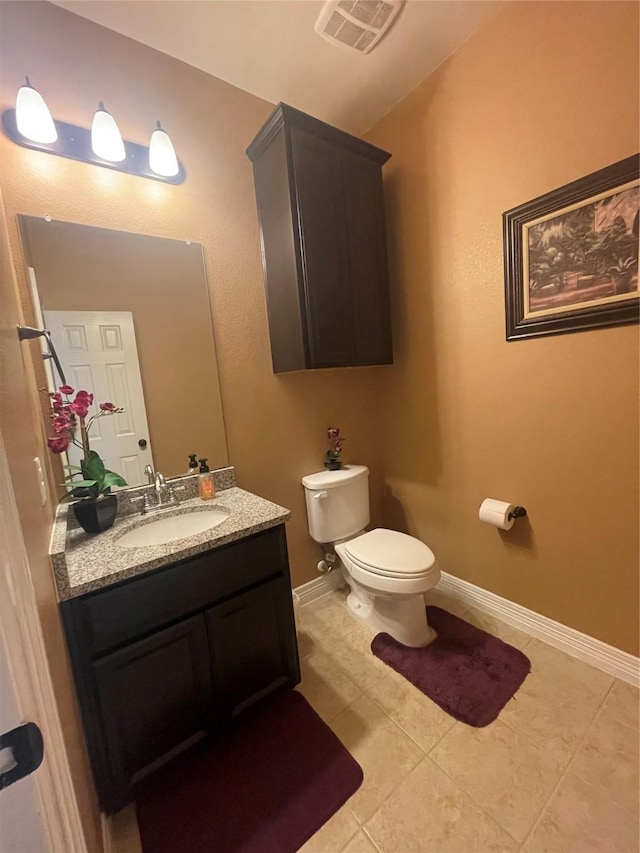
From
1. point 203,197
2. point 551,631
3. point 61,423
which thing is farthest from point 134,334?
point 551,631

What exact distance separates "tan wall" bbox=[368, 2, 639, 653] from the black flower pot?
5.21 ft

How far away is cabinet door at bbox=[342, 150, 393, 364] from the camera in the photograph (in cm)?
177

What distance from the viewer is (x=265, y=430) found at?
6.18ft

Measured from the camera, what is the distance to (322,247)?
1688 mm

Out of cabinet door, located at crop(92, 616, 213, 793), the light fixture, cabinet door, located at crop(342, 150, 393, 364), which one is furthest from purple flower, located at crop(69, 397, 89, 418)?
cabinet door, located at crop(342, 150, 393, 364)

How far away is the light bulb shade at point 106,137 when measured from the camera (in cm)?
133

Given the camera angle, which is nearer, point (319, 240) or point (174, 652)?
point (174, 652)

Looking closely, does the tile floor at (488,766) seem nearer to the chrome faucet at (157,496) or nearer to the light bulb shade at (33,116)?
the chrome faucet at (157,496)

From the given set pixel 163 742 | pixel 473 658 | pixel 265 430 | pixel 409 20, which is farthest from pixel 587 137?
pixel 163 742

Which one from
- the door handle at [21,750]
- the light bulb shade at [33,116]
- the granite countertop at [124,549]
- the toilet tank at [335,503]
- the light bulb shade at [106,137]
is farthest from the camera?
the toilet tank at [335,503]

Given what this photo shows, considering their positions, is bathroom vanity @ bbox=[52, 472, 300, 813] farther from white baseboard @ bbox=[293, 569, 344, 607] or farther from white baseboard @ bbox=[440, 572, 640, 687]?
white baseboard @ bbox=[440, 572, 640, 687]

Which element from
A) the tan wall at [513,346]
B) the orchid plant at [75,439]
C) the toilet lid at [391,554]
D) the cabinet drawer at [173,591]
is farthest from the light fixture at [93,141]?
the toilet lid at [391,554]

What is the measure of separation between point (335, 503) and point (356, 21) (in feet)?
6.96

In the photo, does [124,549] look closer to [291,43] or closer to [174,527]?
[174,527]
